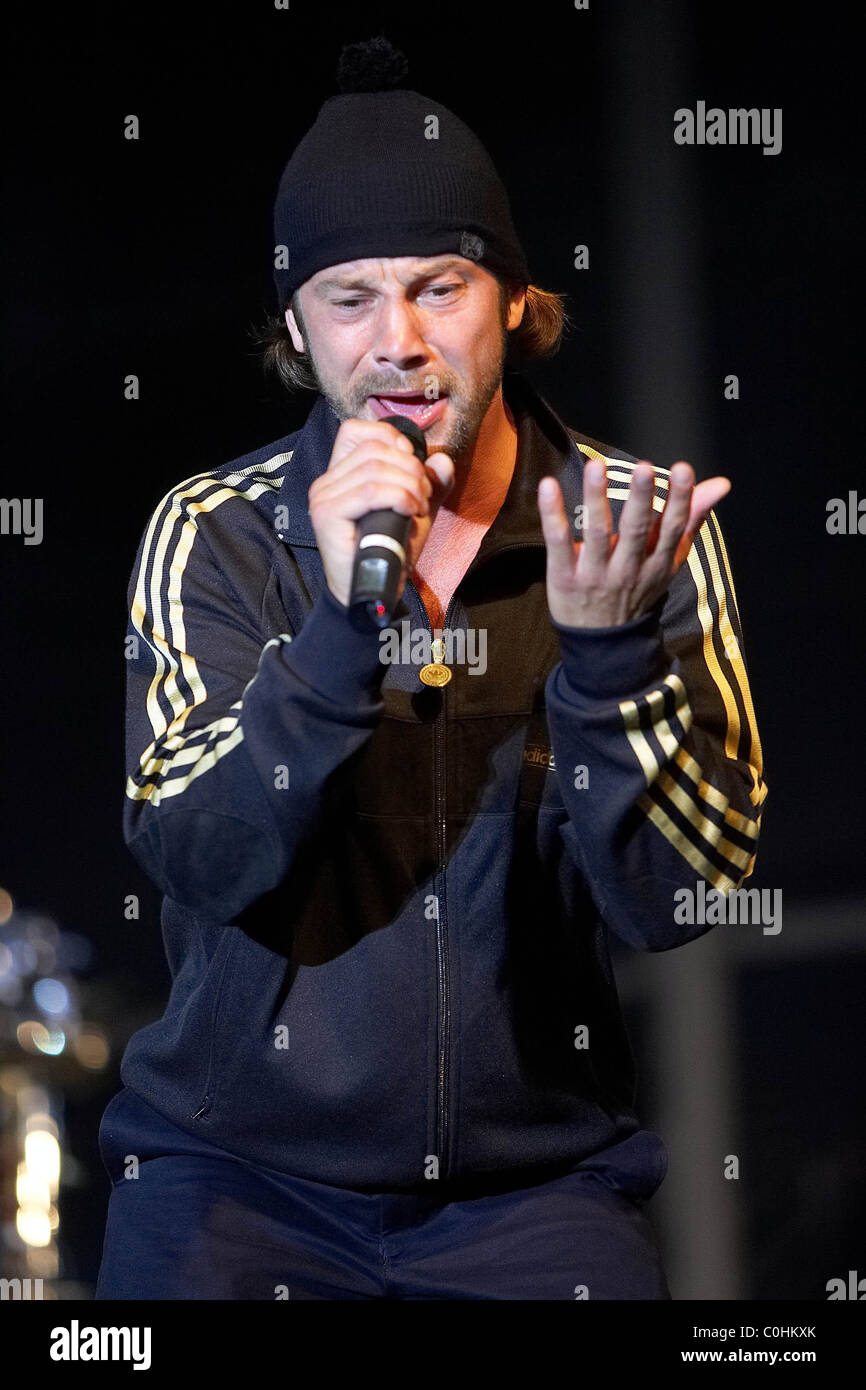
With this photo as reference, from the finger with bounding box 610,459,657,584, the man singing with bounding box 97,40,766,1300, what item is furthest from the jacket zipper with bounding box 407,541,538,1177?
the finger with bounding box 610,459,657,584

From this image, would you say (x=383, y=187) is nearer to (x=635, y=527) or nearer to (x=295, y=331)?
(x=295, y=331)

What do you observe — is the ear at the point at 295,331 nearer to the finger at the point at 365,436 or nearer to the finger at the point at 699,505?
the finger at the point at 365,436

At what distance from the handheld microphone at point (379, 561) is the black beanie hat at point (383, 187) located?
411 mm

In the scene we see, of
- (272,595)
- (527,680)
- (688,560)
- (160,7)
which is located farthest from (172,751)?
(160,7)

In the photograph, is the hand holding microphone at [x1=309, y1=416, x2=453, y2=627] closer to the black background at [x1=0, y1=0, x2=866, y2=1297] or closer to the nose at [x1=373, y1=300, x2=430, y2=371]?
the nose at [x1=373, y1=300, x2=430, y2=371]

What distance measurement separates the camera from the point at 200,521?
5.00 ft

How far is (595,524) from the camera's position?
121cm

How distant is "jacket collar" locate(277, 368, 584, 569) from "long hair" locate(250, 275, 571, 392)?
91mm

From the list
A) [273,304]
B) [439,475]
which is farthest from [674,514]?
[273,304]

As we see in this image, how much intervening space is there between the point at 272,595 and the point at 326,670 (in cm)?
26

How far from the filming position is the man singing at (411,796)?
1276mm

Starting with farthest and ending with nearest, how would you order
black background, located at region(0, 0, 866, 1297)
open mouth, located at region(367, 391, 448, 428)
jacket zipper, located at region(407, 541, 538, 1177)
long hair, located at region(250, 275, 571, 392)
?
black background, located at region(0, 0, 866, 1297)
long hair, located at region(250, 275, 571, 392)
open mouth, located at region(367, 391, 448, 428)
jacket zipper, located at region(407, 541, 538, 1177)

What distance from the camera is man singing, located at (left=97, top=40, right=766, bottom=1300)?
50.3 inches

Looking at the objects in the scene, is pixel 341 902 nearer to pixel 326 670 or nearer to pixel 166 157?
pixel 326 670
